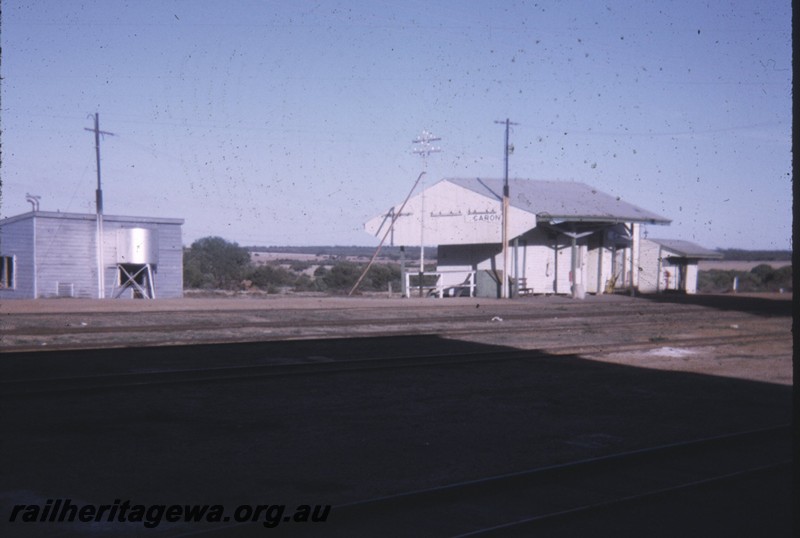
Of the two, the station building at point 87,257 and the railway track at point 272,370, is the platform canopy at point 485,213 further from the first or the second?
the railway track at point 272,370

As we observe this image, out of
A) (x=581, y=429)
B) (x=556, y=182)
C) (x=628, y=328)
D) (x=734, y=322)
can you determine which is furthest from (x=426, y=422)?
(x=556, y=182)

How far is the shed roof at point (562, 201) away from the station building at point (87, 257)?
17.0 metres

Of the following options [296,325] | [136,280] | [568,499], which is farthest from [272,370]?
[136,280]

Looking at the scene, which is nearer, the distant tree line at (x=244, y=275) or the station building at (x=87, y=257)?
the station building at (x=87, y=257)

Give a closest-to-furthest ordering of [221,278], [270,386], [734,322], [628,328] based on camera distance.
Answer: [270,386]
[628,328]
[734,322]
[221,278]

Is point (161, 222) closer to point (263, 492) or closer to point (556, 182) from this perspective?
point (556, 182)

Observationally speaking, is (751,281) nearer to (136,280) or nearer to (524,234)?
(524,234)

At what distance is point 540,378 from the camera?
536 inches

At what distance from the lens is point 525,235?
45.9 meters

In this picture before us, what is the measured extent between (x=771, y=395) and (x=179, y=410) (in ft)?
28.4

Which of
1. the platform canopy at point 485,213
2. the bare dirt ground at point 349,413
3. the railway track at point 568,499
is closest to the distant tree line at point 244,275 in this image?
the platform canopy at point 485,213

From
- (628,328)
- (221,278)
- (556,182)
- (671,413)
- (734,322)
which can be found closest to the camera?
(671,413)

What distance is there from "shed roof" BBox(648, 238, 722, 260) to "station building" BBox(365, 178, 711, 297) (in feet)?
16.4

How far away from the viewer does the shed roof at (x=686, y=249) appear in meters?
56.4
